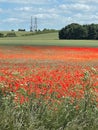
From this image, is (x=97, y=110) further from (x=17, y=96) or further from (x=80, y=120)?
(x=17, y=96)

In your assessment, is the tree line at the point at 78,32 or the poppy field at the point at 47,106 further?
the tree line at the point at 78,32

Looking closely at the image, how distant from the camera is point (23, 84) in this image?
11117 millimetres

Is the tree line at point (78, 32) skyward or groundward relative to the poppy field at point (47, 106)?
groundward

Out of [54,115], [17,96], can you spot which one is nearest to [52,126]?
[54,115]

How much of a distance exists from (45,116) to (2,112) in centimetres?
90

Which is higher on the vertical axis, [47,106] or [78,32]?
[47,106]

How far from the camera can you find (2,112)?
382 inches

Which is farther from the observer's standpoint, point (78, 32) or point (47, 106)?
point (78, 32)

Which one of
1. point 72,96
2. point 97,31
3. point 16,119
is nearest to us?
point 16,119

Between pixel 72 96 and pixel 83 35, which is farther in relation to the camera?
pixel 83 35

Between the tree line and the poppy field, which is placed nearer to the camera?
the poppy field

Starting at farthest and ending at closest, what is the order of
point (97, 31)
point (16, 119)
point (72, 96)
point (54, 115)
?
point (97, 31) < point (72, 96) < point (54, 115) < point (16, 119)

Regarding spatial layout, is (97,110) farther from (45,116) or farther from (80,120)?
(45,116)

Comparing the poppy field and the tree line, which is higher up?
the poppy field
